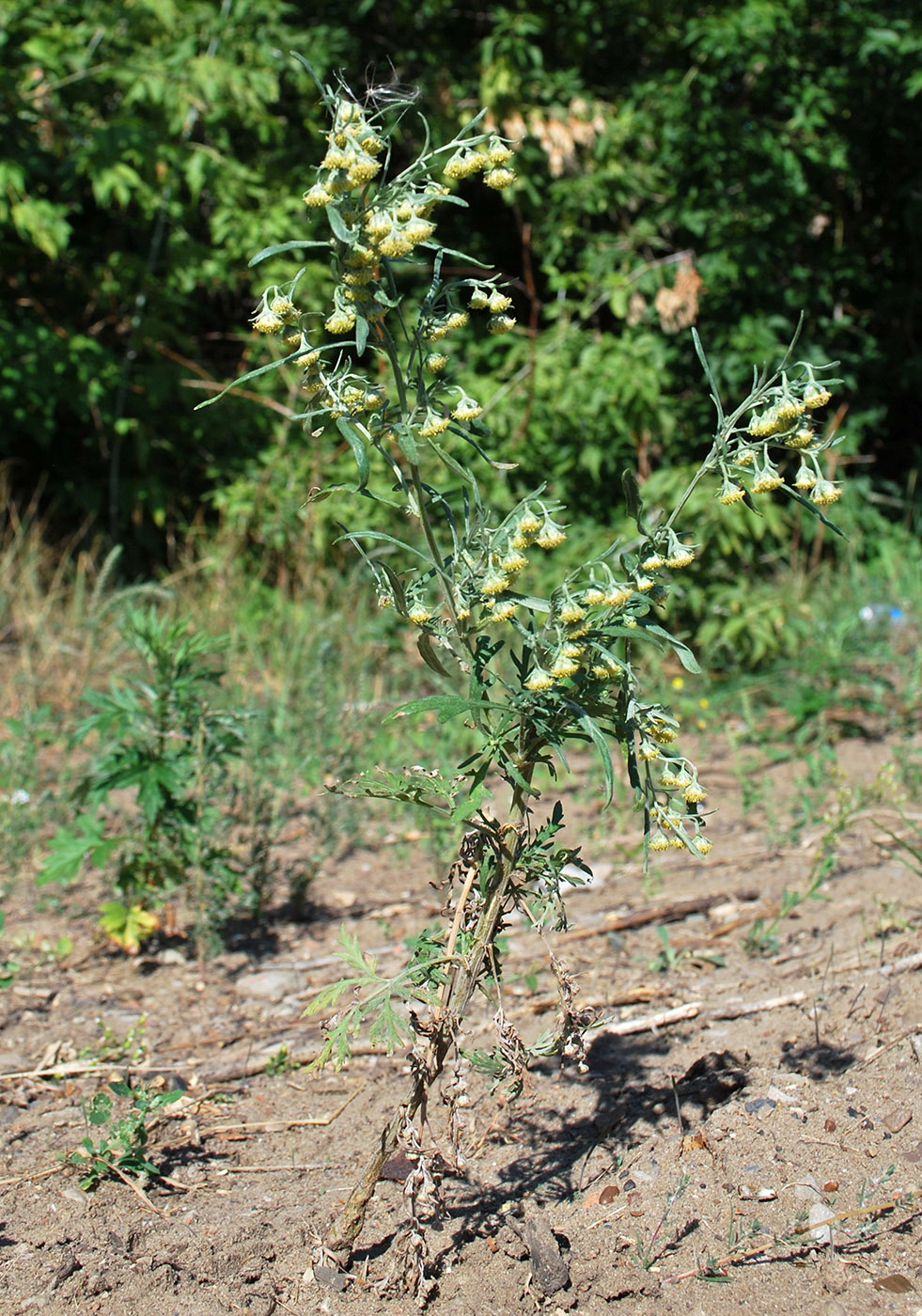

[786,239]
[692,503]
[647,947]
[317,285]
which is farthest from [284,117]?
[647,947]

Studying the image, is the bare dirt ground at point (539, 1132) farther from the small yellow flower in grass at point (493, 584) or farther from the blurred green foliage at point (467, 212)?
the blurred green foliage at point (467, 212)

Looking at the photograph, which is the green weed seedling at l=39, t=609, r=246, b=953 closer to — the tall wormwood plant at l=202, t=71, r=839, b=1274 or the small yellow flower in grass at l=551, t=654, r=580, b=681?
the tall wormwood plant at l=202, t=71, r=839, b=1274

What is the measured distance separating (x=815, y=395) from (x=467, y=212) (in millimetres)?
5487

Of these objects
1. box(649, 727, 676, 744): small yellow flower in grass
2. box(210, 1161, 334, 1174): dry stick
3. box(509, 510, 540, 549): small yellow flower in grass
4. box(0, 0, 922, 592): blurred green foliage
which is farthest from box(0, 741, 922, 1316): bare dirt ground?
box(0, 0, 922, 592): blurred green foliage

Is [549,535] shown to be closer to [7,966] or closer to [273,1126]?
[273,1126]

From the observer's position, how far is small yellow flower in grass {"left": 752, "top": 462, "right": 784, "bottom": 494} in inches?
61.7

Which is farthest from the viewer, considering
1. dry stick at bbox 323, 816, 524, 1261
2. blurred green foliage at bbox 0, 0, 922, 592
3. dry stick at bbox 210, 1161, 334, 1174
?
blurred green foliage at bbox 0, 0, 922, 592

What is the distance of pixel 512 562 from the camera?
1.57 m

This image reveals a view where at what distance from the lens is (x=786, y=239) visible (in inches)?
228

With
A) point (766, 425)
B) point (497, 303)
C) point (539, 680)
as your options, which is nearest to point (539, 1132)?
point (539, 680)

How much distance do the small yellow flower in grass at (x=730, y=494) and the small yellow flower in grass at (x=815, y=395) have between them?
0.48ft

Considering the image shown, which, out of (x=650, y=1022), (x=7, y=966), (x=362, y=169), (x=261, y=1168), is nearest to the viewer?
(x=362, y=169)

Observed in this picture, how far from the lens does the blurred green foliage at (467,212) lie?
17.9 ft

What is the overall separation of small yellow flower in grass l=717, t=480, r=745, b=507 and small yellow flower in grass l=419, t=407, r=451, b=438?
0.41 meters
